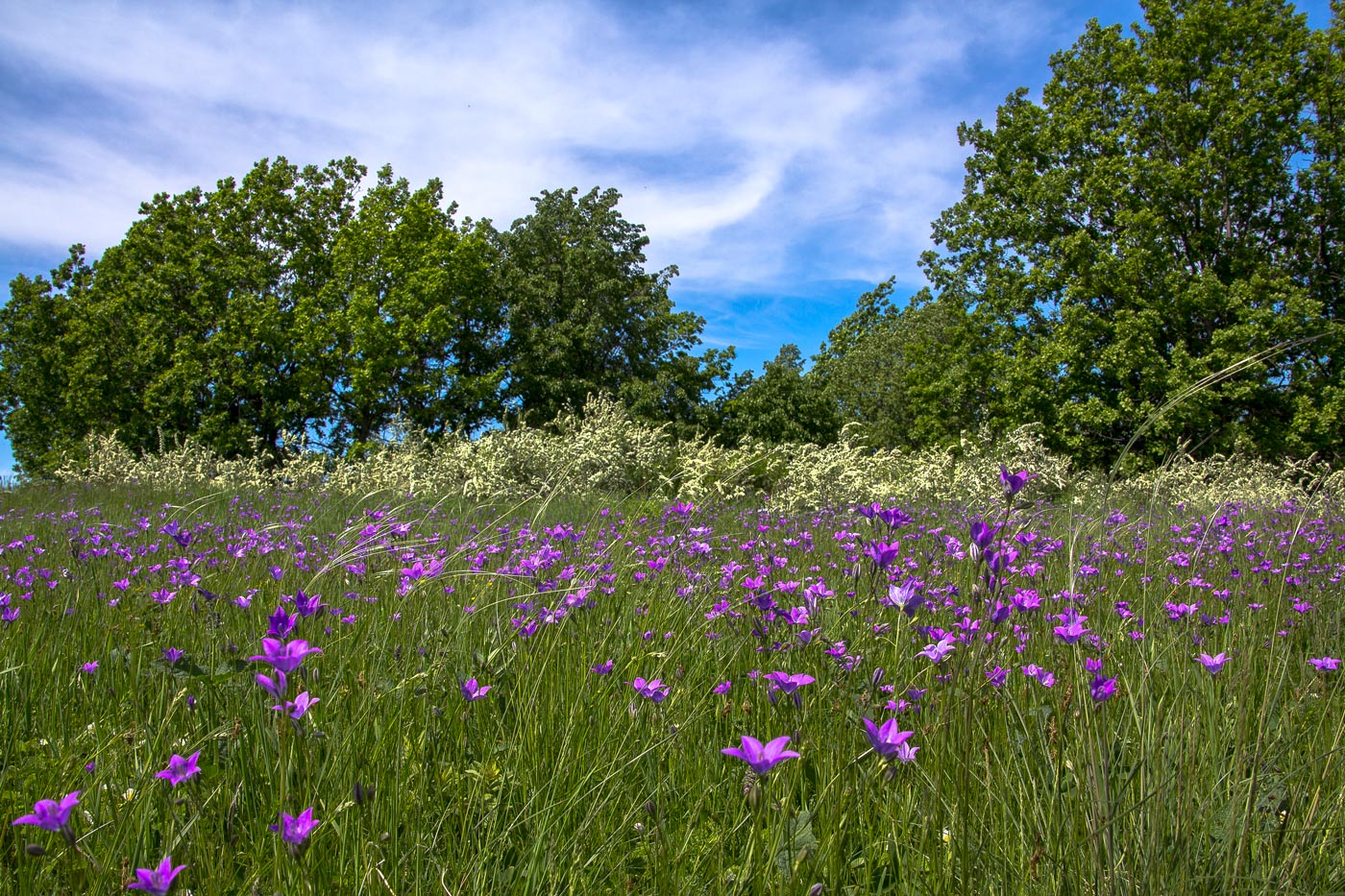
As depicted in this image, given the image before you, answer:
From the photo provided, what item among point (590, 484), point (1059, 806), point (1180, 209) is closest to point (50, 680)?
point (1059, 806)

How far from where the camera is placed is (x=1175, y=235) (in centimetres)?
2186

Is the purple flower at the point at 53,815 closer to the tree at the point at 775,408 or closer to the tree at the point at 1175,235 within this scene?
the tree at the point at 1175,235

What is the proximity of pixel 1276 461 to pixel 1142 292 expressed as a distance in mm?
5606

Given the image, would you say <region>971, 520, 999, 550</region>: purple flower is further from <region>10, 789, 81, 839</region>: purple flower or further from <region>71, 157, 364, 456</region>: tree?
<region>71, 157, 364, 456</region>: tree

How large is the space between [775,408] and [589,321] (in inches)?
332

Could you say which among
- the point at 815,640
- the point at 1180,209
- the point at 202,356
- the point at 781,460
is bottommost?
the point at 815,640

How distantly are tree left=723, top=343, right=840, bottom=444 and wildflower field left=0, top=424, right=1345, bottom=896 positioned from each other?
26925 mm

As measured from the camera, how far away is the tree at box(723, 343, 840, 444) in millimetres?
30578

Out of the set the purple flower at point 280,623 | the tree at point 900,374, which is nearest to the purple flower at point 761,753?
the purple flower at point 280,623

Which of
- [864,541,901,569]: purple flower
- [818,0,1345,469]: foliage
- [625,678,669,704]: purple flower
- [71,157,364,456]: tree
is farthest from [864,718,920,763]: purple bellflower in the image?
[71,157,364,456]: tree

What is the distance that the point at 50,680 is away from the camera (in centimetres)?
246

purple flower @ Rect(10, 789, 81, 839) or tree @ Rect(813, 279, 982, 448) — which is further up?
tree @ Rect(813, 279, 982, 448)

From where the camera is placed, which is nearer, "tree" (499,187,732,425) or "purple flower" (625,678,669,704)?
"purple flower" (625,678,669,704)

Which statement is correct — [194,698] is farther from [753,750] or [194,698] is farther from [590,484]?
[590,484]
